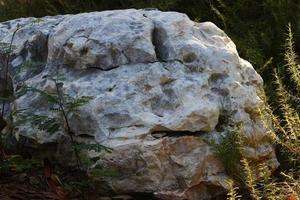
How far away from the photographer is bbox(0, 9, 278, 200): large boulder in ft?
10.2

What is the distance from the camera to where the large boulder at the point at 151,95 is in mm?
3094

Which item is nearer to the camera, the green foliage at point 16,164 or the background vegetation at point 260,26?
the green foliage at point 16,164

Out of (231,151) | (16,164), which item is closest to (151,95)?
(231,151)

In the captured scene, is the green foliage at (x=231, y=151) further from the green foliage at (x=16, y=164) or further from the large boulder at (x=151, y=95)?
the green foliage at (x=16, y=164)

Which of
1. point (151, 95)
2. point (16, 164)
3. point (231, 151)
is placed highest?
point (151, 95)

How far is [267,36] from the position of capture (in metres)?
4.39

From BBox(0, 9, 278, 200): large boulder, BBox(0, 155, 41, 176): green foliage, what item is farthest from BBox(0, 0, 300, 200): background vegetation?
BBox(0, 155, 41, 176): green foliage

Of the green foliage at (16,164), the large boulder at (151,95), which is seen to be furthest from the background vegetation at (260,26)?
the green foliage at (16,164)

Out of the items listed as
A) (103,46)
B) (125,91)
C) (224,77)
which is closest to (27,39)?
(103,46)

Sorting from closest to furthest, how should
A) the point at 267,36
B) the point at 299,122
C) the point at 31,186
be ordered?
1. the point at 299,122
2. the point at 31,186
3. the point at 267,36

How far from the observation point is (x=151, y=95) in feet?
10.5

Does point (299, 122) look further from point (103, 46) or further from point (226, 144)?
point (103, 46)

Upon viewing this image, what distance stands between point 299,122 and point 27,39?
6.01ft

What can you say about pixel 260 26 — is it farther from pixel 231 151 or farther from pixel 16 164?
pixel 16 164
